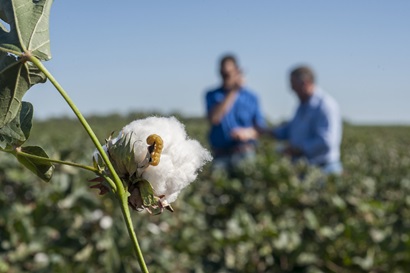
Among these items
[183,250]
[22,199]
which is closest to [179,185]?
[183,250]

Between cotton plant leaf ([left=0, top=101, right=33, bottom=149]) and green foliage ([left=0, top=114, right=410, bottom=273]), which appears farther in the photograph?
green foliage ([left=0, top=114, right=410, bottom=273])

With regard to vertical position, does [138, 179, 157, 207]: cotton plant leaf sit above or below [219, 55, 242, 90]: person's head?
above

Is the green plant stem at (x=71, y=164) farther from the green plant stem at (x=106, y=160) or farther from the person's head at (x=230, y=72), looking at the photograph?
the person's head at (x=230, y=72)

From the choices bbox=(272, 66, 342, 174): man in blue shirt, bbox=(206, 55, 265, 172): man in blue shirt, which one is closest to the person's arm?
bbox=(272, 66, 342, 174): man in blue shirt

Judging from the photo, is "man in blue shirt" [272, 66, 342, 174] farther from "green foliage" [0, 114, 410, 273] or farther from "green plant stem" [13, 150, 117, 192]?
"green plant stem" [13, 150, 117, 192]

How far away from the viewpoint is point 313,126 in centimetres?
467

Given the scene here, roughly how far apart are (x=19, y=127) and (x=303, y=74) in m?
4.20

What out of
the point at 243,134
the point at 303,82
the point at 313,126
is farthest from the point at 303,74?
the point at 243,134

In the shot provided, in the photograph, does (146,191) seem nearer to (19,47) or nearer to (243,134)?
(19,47)

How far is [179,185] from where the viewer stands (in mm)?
656

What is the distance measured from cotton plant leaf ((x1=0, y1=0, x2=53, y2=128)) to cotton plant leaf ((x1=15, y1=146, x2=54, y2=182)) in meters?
0.04

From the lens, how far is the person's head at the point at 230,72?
197 inches

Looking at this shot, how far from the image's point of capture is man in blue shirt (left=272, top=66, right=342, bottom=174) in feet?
15.0

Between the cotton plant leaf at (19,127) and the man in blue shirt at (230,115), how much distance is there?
14.2 feet
